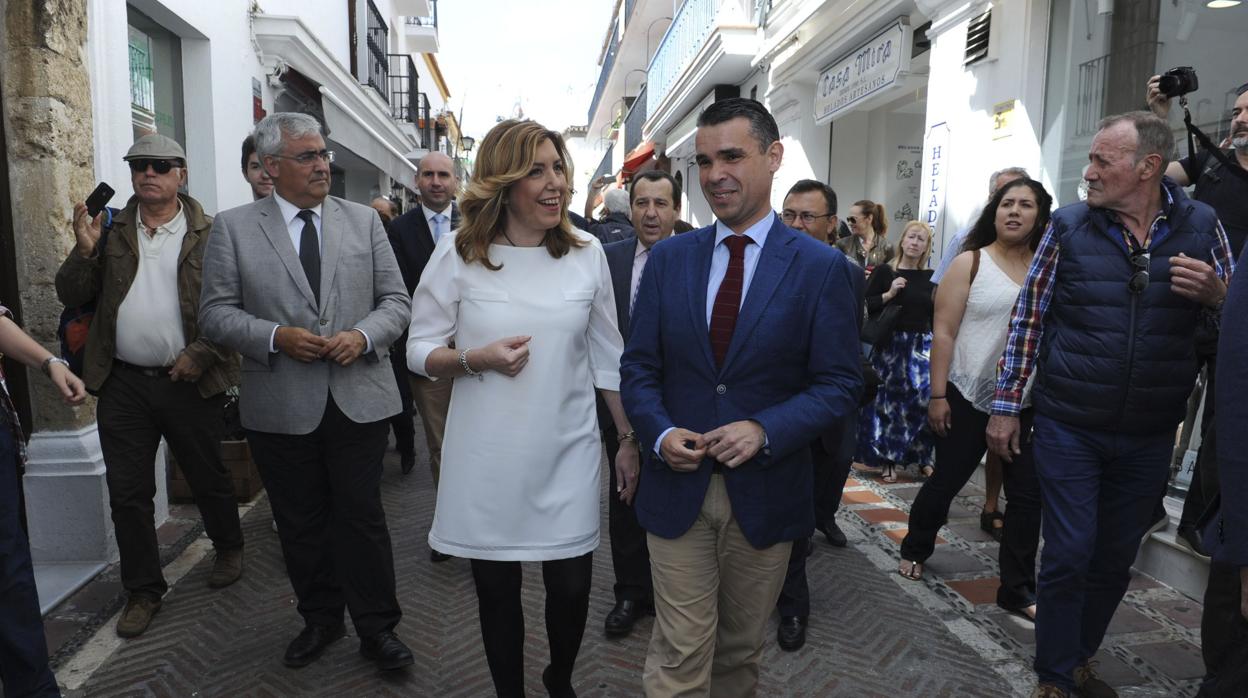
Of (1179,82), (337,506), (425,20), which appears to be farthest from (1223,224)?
(425,20)

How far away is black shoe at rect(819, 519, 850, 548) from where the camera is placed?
4.82m

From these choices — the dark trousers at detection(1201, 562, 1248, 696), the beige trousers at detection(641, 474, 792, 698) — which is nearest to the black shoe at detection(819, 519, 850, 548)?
the dark trousers at detection(1201, 562, 1248, 696)

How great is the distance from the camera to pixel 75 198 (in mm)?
4426

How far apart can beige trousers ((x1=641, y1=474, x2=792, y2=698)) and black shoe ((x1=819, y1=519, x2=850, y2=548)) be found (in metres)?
2.54

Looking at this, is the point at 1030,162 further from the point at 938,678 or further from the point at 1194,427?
the point at 938,678

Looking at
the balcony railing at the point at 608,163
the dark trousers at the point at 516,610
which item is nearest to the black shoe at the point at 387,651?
the dark trousers at the point at 516,610

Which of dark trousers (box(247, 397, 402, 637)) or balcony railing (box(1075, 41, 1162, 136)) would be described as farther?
balcony railing (box(1075, 41, 1162, 136))

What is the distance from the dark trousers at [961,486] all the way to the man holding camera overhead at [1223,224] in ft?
1.96

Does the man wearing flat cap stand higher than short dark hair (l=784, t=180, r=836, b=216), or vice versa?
short dark hair (l=784, t=180, r=836, b=216)

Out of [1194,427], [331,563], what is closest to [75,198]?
[331,563]

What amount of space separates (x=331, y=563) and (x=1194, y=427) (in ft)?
14.6

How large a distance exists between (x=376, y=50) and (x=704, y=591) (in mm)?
16629

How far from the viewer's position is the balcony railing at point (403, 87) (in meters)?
20.4

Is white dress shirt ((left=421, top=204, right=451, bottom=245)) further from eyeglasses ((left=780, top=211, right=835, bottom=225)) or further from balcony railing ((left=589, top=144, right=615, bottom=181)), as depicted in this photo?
balcony railing ((left=589, top=144, right=615, bottom=181))
